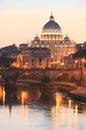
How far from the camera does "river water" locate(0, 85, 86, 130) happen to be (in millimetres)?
54469

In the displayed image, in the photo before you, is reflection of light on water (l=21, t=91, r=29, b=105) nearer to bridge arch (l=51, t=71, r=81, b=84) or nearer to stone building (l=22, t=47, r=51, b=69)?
bridge arch (l=51, t=71, r=81, b=84)

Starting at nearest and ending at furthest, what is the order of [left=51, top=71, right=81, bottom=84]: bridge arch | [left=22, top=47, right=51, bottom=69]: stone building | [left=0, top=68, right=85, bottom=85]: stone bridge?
[left=51, top=71, right=81, bottom=84]: bridge arch
[left=0, top=68, right=85, bottom=85]: stone bridge
[left=22, top=47, right=51, bottom=69]: stone building

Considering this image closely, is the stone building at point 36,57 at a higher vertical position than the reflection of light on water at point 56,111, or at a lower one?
higher

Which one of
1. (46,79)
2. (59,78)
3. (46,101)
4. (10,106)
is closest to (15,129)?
(10,106)

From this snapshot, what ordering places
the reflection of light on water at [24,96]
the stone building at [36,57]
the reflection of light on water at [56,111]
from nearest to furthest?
the reflection of light on water at [56,111]
the reflection of light on water at [24,96]
the stone building at [36,57]

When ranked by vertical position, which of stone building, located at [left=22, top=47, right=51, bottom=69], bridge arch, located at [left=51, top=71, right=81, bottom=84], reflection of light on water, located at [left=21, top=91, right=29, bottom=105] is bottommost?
reflection of light on water, located at [left=21, top=91, right=29, bottom=105]

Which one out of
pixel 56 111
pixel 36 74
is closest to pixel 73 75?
pixel 36 74

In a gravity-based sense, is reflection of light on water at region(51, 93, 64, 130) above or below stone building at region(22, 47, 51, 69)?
below

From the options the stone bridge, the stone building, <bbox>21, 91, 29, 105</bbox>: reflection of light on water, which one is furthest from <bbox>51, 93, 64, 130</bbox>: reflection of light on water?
the stone building

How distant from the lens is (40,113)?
63.0 metres

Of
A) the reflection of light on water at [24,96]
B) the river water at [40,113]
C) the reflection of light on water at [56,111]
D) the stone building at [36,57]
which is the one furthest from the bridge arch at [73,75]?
the stone building at [36,57]

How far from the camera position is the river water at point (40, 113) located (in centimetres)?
5447

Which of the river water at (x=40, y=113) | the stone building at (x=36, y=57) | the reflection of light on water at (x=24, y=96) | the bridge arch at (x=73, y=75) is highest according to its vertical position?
the stone building at (x=36, y=57)

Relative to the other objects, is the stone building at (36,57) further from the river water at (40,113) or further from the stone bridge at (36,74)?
the river water at (40,113)
